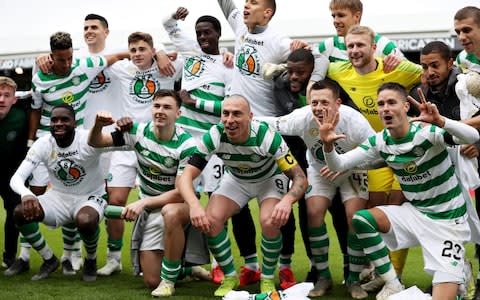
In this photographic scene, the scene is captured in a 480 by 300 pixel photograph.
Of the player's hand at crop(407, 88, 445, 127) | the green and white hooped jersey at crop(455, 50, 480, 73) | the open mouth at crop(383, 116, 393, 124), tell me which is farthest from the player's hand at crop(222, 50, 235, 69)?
the player's hand at crop(407, 88, 445, 127)

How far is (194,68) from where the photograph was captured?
26.3ft

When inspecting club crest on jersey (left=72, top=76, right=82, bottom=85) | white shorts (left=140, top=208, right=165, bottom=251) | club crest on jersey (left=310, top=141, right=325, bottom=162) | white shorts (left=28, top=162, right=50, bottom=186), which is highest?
club crest on jersey (left=72, top=76, right=82, bottom=85)

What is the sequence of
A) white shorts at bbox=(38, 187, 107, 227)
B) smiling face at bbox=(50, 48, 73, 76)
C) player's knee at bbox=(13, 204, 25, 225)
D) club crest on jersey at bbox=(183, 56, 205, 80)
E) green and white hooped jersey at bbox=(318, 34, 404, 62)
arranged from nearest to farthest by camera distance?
1. player's knee at bbox=(13, 204, 25, 225)
2. green and white hooped jersey at bbox=(318, 34, 404, 62)
3. white shorts at bbox=(38, 187, 107, 227)
4. smiling face at bbox=(50, 48, 73, 76)
5. club crest on jersey at bbox=(183, 56, 205, 80)

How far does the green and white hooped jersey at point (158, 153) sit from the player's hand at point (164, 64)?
1.08 m

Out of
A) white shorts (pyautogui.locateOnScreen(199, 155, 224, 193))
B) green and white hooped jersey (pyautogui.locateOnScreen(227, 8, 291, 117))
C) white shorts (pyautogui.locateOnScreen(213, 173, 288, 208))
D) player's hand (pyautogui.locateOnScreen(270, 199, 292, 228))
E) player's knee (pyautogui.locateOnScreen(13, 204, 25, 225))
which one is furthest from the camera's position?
white shorts (pyautogui.locateOnScreen(199, 155, 224, 193))

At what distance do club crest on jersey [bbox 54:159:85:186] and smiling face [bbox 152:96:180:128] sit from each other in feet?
3.00

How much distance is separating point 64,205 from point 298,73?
90.8 inches

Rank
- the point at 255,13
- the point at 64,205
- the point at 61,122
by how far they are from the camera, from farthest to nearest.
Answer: the point at 255,13, the point at 64,205, the point at 61,122

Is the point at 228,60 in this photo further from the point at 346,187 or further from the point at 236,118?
the point at 346,187

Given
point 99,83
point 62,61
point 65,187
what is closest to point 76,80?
point 62,61

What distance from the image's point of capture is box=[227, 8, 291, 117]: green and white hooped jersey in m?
7.59

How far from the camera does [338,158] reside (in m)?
6.32

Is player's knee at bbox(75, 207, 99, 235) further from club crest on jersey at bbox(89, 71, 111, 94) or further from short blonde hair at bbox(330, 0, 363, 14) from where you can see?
short blonde hair at bbox(330, 0, 363, 14)

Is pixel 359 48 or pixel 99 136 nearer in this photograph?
pixel 359 48
